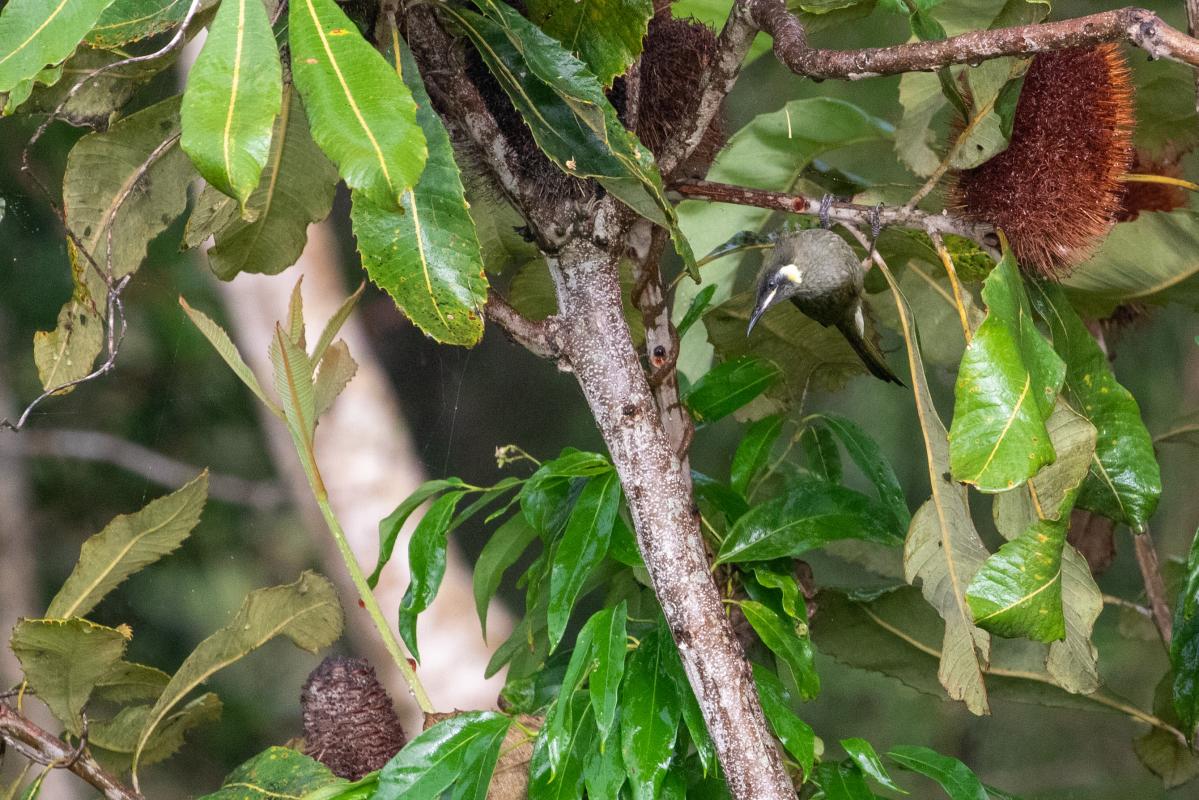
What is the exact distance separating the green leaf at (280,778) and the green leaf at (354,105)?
0.51 metres

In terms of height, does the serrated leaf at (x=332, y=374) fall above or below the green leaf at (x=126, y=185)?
below

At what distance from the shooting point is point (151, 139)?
73 cm

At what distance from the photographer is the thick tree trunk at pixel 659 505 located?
0.64m

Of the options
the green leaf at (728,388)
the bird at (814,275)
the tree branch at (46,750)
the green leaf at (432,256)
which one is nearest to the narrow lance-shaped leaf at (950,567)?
the bird at (814,275)

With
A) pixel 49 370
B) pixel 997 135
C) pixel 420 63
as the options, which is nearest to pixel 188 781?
pixel 49 370

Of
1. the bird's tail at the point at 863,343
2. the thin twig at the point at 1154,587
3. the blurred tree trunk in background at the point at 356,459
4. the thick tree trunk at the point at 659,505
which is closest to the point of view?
the thick tree trunk at the point at 659,505

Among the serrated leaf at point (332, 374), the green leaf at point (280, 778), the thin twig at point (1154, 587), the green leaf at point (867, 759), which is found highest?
the serrated leaf at point (332, 374)

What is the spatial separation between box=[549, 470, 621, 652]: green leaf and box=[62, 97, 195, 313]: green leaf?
0.37m

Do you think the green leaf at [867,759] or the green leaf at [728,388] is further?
the green leaf at [728,388]

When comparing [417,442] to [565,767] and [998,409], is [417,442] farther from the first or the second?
[998,409]

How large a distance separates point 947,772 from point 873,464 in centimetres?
23

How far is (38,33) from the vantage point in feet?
1.57

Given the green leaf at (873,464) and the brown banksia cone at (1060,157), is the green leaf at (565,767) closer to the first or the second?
the green leaf at (873,464)

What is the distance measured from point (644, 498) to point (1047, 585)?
242 mm
